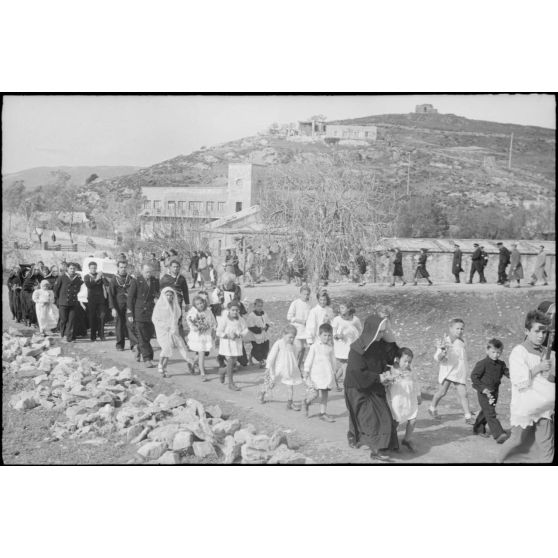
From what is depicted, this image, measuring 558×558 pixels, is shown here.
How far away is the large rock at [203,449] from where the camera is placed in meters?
7.93

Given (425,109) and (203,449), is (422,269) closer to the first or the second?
(425,109)

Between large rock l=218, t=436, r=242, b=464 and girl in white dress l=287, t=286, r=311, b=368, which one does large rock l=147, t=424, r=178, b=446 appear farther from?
girl in white dress l=287, t=286, r=311, b=368

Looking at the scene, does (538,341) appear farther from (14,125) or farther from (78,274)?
(14,125)

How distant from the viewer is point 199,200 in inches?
347

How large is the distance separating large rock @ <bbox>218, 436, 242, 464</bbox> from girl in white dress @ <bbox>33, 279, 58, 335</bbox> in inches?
114

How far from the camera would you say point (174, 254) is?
8984 mm

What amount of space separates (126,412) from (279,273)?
8.01 ft

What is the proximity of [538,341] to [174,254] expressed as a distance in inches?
171

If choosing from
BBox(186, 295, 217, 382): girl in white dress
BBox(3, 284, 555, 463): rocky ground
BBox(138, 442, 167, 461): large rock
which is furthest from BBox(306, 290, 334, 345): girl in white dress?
BBox(138, 442, 167, 461): large rock

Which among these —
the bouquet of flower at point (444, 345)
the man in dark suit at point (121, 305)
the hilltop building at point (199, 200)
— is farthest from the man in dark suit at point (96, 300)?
the bouquet of flower at point (444, 345)

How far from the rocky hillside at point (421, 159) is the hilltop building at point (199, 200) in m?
0.10

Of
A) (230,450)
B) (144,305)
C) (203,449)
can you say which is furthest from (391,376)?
(144,305)

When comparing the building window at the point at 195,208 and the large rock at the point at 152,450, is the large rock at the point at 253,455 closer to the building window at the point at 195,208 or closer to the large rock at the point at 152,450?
the large rock at the point at 152,450

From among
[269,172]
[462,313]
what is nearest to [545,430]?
[462,313]
